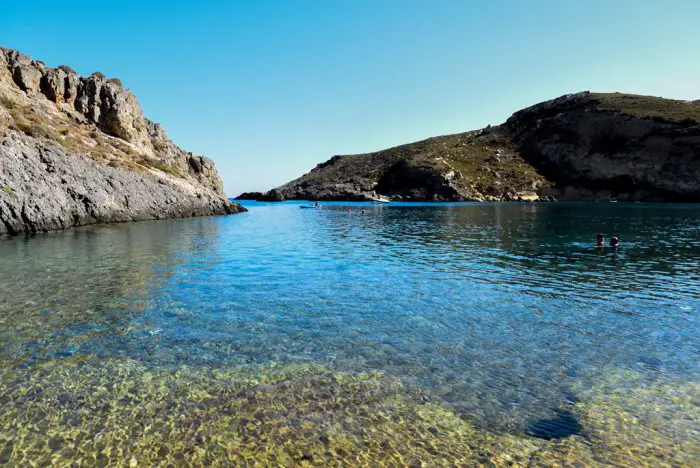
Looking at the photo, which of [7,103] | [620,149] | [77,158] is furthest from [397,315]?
[620,149]

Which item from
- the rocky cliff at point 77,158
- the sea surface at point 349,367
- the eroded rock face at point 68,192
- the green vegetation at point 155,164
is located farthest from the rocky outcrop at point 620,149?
the eroded rock face at point 68,192

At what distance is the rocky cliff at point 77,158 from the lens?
43.7 m

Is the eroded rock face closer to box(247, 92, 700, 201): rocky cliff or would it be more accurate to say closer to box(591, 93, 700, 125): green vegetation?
box(247, 92, 700, 201): rocky cliff

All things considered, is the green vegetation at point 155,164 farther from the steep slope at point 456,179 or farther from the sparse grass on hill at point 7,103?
the steep slope at point 456,179

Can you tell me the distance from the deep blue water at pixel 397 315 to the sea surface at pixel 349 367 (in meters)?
Answer: 0.09

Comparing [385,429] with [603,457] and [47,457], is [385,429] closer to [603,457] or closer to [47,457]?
[603,457]

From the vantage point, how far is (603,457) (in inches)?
261

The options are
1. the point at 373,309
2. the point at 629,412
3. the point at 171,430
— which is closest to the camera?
the point at 171,430

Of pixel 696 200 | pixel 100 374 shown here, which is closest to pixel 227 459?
pixel 100 374

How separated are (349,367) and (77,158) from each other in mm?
60287

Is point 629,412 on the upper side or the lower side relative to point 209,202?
lower

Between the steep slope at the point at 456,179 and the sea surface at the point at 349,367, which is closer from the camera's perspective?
the sea surface at the point at 349,367

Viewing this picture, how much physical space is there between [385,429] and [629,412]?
17.1 feet

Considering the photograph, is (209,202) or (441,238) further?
(209,202)
